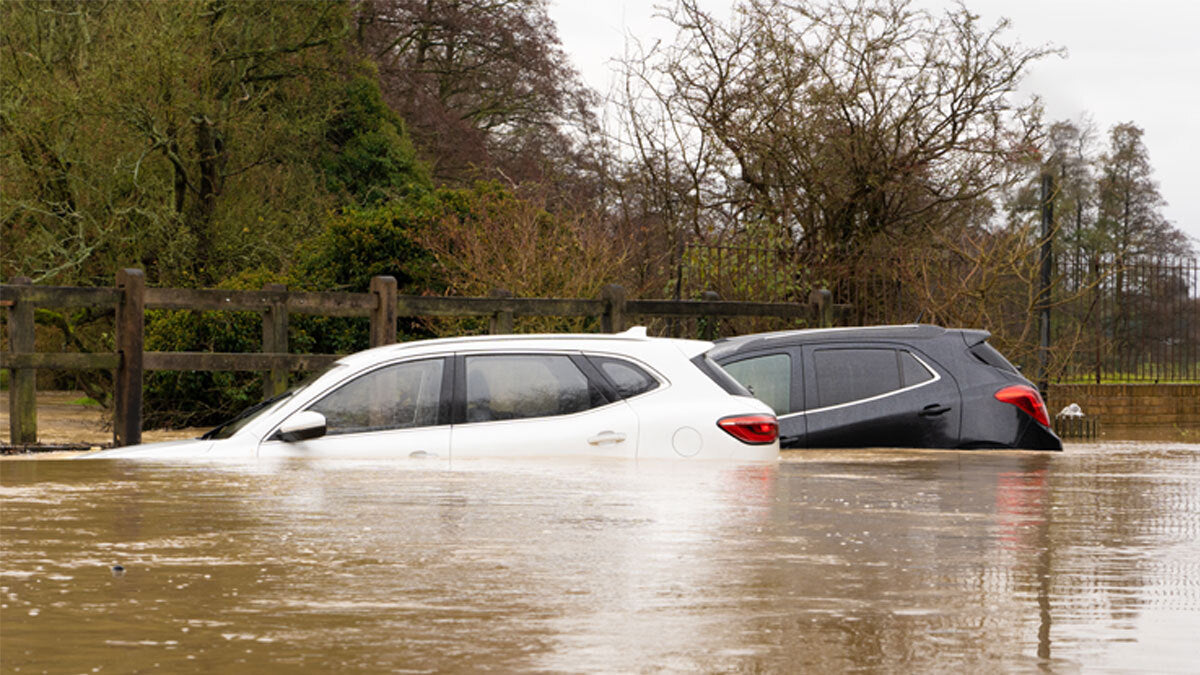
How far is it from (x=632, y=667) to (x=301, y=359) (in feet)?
37.6

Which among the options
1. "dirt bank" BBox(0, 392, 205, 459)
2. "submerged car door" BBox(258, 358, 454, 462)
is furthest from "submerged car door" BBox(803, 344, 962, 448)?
"dirt bank" BBox(0, 392, 205, 459)

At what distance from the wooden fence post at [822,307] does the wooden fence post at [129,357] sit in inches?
331

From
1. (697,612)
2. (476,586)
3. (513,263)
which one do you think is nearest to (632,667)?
(697,612)

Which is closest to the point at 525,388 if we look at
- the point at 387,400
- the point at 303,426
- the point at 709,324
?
the point at 387,400

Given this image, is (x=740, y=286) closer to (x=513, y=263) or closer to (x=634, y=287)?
(x=634, y=287)

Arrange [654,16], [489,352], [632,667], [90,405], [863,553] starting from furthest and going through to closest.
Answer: [90,405] → [654,16] → [489,352] → [863,553] → [632,667]

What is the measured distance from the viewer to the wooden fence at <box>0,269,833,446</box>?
50.0ft

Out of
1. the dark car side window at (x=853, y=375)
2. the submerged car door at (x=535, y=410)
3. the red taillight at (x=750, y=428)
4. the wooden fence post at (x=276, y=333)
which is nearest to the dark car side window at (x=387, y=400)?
the submerged car door at (x=535, y=410)

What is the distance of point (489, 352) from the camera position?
10.2 meters

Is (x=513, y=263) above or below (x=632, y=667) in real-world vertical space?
above

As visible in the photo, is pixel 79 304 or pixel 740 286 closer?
pixel 79 304

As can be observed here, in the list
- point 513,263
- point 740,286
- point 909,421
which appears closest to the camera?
point 909,421

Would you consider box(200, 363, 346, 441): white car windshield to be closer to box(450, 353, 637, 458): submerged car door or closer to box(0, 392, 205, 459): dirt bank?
box(450, 353, 637, 458): submerged car door

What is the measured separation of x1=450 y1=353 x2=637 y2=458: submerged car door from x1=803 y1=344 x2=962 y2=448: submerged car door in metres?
2.87
